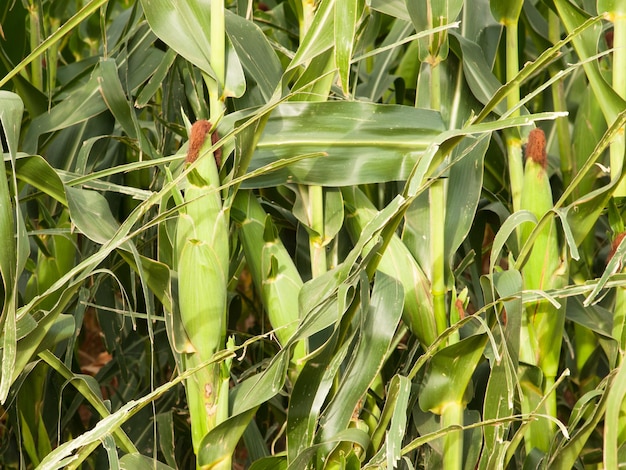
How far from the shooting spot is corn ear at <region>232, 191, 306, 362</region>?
2.19 ft

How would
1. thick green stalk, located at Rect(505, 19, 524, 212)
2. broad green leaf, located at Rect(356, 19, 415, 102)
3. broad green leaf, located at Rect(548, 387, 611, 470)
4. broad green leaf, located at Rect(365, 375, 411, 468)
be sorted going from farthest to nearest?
1. broad green leaf, located at Rect(356, 19, 415, 102)
2. thick green stalk, located at Rect(505, 19, 524, 212)
3. broad green leaf, located at Rect(548, 387, 611, 470)
4. broad green leaf, located at Rect(365, 375, 411, 468)

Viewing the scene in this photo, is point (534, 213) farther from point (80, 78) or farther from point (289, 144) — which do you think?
point (80, 78)

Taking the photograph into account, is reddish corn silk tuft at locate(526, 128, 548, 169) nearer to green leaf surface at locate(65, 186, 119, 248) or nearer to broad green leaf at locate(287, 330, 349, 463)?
broad green leaf at locate(287, 330, 349, 463)

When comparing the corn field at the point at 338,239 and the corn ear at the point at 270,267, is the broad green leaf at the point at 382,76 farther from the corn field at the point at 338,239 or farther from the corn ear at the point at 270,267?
the corn ear at the point at 270,267

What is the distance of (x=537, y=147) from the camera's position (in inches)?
26.2

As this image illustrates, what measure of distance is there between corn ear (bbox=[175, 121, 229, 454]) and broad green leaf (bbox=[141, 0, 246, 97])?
0.07m

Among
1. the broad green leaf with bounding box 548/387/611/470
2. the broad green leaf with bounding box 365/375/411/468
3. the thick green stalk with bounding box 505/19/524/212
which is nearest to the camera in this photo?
the broad green leaf with bounding box 365/375/411/468

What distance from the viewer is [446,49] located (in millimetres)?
668

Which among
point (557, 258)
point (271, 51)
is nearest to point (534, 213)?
point (557, 258)

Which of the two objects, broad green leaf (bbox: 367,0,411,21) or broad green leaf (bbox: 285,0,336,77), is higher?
broad green leaf (bbox: 367,0,411,21)

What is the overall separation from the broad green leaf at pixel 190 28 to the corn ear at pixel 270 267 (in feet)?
0.37

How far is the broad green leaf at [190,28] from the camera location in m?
0.63

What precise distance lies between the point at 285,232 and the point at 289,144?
0.91ft

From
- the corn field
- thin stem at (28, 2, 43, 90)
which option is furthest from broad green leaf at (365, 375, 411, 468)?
thin stem at (28, 2, 43, 90)
